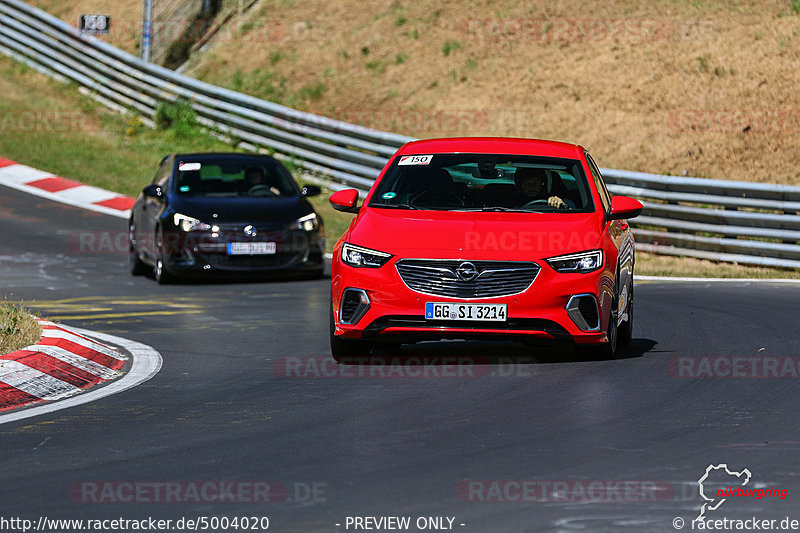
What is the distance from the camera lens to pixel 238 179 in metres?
18.5

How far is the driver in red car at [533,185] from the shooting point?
11102mm

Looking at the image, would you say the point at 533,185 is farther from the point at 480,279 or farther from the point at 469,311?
the point at 469,311

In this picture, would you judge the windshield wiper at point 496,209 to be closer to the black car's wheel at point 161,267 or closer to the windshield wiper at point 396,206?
the windshield wiper at point 396,206

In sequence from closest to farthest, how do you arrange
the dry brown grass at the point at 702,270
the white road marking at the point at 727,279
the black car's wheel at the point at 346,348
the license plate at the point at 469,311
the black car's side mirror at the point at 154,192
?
the license plate at the point at 469,311
the black car's wheel at the point at 346,348
the white road marking at the point at 727,279
the black car's side mirror at the point at 154,192
the dry brown grass at the point at 702,270

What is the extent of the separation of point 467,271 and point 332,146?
52.2ft

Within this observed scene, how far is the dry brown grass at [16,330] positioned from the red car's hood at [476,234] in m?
2.35

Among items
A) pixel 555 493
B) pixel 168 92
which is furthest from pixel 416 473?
pixel 168 92

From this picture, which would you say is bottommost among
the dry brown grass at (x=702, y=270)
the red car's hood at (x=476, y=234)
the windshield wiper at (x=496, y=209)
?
the dry brown grass at (x=702, y=270)

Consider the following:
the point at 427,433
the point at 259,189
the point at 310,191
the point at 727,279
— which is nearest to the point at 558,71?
the point at 727,279

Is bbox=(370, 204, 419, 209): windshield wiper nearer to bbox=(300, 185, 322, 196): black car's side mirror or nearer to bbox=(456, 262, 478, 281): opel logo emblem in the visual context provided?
bbox=(456, 262, 478, 281): opel logo emblem

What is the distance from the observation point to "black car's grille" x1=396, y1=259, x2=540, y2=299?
1003cm

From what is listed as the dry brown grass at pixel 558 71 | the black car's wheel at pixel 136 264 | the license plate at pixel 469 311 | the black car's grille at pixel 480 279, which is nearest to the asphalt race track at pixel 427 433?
the license plate at pixel 469 311

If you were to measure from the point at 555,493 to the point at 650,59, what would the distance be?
72.0 feet

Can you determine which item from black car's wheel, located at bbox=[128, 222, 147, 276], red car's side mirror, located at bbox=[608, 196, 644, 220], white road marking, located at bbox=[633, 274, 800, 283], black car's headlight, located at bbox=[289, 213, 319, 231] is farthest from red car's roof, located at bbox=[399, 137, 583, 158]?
black car's wheel, located at bbox=[128, 222, 147, 276]
